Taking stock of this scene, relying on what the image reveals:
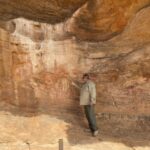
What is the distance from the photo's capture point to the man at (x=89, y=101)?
11.6 meters

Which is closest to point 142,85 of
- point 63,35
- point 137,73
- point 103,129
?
point 137,73

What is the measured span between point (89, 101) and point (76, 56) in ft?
4.97

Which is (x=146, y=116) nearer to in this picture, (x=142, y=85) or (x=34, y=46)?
(x=142, y=85)

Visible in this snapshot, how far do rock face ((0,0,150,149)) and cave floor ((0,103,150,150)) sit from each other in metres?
0.34

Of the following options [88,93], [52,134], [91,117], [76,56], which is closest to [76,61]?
[76,56]

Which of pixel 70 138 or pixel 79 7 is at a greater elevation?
pixel 79 7

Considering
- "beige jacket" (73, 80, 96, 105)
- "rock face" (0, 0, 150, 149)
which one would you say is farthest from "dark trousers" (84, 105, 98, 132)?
"rock face" (0, 0, 150, 149)

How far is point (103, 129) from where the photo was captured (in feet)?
40.3

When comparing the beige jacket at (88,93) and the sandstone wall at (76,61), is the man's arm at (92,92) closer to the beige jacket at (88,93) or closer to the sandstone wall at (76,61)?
the beige jacket at (88,93)

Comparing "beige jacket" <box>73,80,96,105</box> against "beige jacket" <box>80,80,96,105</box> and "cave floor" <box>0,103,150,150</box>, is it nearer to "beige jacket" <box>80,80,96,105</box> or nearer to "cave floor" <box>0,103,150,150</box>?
"beige jacket" <box>80,80,96,105</box>

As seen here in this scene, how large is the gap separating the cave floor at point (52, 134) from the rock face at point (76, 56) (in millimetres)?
340

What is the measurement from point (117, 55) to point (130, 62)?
414 millimetres

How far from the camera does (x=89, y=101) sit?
38.4ft

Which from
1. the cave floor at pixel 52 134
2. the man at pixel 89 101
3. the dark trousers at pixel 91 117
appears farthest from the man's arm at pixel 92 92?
the cave floor at pixel 52 134
